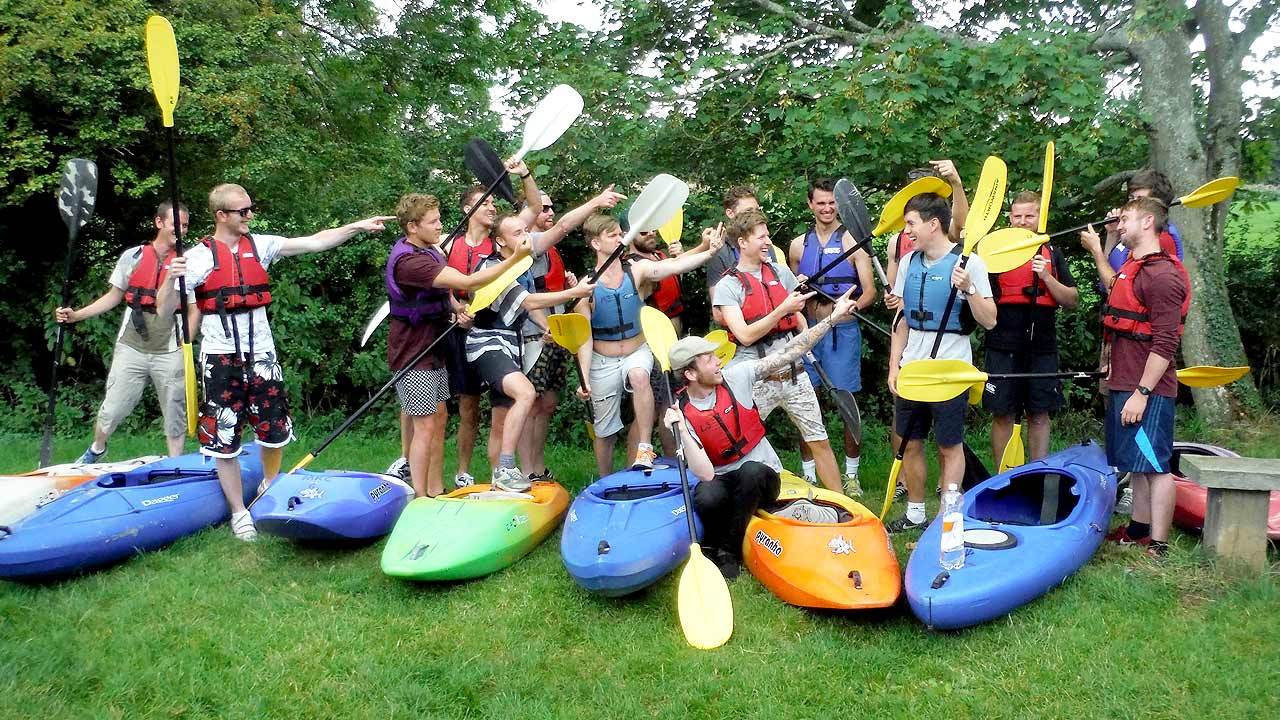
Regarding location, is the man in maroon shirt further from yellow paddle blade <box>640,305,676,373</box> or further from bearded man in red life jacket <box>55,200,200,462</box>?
bearded man in red life jacket <box>55,200,200,462</box>

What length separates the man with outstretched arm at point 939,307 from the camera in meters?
3.96

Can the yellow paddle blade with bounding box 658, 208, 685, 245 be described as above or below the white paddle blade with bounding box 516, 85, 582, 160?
below

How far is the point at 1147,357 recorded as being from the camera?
3684mm

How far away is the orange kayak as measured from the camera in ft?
10.9

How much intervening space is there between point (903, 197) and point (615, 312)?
4.87ft

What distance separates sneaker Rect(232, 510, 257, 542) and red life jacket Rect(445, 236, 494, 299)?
1571 mm

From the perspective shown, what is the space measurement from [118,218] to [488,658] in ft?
20.0

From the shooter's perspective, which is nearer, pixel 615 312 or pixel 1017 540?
pixel 1017 540

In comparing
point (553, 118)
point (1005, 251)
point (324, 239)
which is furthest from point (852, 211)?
point (324, 239)

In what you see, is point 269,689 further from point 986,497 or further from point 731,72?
point 731,72

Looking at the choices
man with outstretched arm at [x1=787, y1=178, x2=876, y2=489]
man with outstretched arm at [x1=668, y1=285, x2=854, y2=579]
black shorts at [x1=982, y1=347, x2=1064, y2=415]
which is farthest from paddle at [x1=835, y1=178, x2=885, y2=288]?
black shorts at [x1=982, y1=347, x2=1064, y2=415]

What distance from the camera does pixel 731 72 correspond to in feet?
19.7

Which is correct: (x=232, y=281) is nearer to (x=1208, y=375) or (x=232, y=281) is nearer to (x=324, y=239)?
(x=324, y=239)

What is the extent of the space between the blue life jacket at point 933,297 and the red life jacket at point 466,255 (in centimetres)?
209
